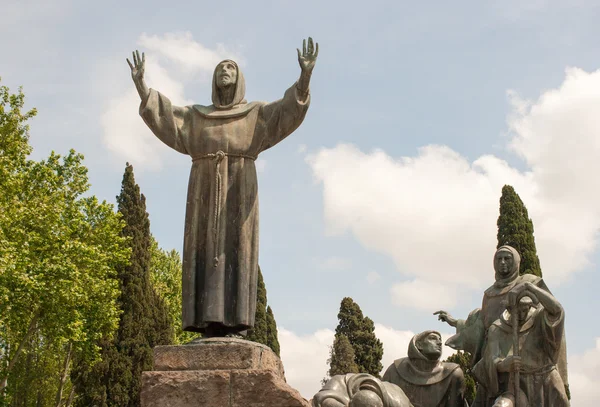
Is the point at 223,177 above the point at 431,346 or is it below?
above

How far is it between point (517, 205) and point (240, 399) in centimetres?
2370

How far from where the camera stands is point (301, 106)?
7555 millimetres

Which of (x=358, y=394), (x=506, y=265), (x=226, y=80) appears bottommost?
(x=358, y=394)

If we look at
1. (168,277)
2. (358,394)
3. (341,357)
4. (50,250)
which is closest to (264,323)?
(341,357)

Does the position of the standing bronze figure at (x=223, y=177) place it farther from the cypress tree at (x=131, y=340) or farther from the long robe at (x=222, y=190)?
the cypress tree at (x=131, y=340)

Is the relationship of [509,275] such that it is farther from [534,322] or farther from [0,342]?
[0,342]

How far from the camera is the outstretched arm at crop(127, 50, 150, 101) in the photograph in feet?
25.3

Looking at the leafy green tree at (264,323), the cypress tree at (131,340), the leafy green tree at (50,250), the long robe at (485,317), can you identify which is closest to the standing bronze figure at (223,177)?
the long robe at (485,317)

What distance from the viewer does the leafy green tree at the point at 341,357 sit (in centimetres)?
3507

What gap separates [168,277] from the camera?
40469 millimetres

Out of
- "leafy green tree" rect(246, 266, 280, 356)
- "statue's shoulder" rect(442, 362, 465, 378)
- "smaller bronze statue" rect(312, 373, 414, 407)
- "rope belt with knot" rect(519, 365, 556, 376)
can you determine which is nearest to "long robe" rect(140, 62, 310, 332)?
"smaller bronze statue" rect(312, 373, 414, 407)

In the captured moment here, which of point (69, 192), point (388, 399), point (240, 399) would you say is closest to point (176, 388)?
point (240, 399)

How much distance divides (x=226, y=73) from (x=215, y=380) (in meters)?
2.83

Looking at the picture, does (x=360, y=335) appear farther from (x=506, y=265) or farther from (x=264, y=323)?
(x=506, y=265)
